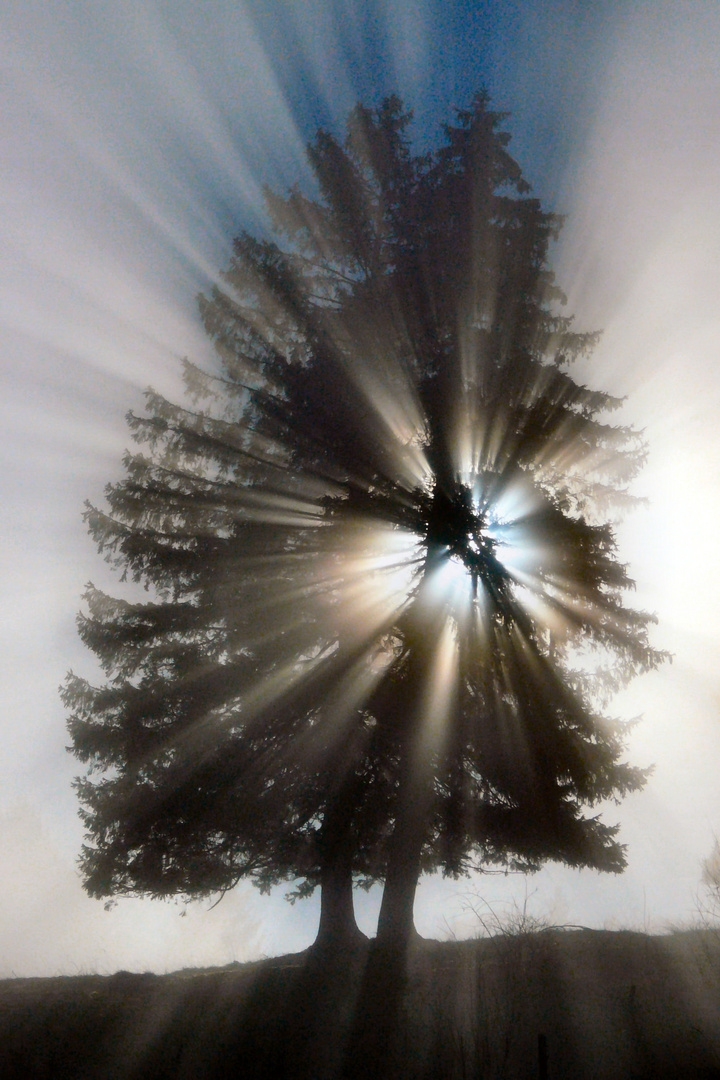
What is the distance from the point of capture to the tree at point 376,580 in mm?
8750

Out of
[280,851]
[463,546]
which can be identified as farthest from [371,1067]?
[463,546]

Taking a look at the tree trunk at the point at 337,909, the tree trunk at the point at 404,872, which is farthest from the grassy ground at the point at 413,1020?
the tree trunk at the point at 337,909

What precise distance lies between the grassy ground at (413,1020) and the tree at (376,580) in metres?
1.08

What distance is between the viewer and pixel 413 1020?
22.5 feet

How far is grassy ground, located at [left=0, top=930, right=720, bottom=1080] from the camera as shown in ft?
20.9

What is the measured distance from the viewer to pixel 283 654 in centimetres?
973

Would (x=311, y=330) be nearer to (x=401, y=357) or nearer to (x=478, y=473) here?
(x=401, y=357)

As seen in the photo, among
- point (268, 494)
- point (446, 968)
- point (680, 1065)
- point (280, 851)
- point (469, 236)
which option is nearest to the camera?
point (680, 1065)

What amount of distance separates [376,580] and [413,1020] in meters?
5.55

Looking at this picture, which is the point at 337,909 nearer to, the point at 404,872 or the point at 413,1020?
the point at 404,872

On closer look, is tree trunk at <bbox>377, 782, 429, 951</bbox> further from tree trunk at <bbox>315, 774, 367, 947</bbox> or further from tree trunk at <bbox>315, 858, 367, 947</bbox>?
tree trunk at <bbox>315, 858, 367, 947</bbox>

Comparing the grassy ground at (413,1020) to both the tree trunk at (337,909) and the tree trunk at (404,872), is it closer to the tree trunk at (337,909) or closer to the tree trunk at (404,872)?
the tree trunk at (404,872)

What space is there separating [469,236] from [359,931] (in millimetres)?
11585

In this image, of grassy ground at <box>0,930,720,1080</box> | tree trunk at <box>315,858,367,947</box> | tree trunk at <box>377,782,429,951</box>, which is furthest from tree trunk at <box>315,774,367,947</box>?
tree trunk at <box>377,782,429,951</box>
